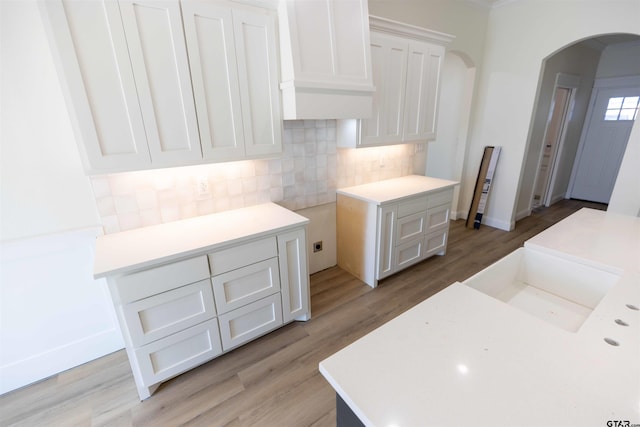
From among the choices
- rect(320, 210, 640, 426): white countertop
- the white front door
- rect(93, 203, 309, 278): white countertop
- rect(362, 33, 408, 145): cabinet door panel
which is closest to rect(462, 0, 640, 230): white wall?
rect(362, 33, 408, 145): cabinet door panel

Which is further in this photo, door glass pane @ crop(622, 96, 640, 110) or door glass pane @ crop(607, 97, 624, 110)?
door glass pane @ crop(607, 97, 624, 110)

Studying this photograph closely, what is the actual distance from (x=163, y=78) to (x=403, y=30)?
1914 millimetres

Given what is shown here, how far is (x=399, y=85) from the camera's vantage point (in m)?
2.53

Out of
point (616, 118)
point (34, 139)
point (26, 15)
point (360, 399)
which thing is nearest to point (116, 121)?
point (34, 139)

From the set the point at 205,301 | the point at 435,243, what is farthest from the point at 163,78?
the point at 435,243

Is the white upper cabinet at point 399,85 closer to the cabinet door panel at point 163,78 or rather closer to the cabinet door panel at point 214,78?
the cabinet door panel at point 214,78

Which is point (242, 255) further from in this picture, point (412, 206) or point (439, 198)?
point (439, 198)

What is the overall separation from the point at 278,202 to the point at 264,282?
2.51 ft

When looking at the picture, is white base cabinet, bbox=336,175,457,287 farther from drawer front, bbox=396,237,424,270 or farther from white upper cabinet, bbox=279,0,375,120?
white upper cabinet, bbox=279,0,375,120

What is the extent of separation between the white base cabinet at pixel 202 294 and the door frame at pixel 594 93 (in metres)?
5.68

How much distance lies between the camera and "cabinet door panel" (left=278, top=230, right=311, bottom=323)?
1.96 meters

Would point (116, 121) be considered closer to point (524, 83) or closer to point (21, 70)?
point (21, 70)

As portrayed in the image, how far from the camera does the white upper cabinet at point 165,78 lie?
4.36 ft

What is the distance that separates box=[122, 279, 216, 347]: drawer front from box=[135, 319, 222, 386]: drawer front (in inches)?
1.8
